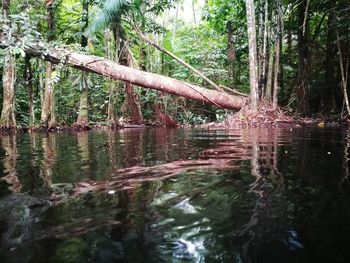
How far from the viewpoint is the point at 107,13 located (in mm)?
8477

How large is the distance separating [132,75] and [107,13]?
1.85 m

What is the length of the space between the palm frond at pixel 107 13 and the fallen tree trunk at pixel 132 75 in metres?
1.10

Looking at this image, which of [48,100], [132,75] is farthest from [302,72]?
[48,100]

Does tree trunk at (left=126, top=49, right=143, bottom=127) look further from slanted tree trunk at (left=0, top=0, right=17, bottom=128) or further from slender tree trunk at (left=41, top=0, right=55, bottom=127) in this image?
slanted tree trunk at (left=0, top=0, right=17, bottom=128)

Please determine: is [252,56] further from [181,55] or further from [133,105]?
[181,55]

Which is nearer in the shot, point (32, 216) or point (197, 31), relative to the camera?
Answer: point (32, 216)

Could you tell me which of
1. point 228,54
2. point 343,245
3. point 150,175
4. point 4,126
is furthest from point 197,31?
point 343,245

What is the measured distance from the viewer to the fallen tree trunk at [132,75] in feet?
24.5

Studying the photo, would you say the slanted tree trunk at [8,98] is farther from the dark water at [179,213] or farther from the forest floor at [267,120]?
the dark water at [179,213]

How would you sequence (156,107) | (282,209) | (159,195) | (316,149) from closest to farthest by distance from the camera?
(282,209)
(159,195)
(316,149)
(156,107)

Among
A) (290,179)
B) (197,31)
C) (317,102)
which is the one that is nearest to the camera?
(290,179)

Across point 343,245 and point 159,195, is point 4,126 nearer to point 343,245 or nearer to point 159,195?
point 159,195

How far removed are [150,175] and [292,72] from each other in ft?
37.5

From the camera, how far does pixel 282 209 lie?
1354 millimetres
